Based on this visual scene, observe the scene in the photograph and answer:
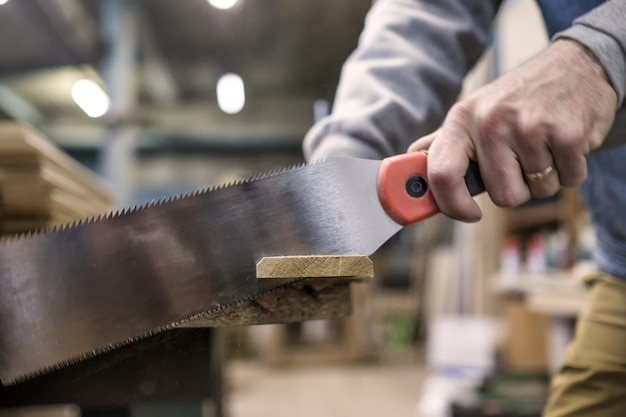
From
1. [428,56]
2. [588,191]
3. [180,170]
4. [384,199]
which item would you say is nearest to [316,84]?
[428,56]

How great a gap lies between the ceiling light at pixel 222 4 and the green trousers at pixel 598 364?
0.88 m

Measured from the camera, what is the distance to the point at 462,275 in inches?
157

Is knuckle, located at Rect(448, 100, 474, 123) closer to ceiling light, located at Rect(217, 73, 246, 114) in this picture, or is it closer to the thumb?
the thumb

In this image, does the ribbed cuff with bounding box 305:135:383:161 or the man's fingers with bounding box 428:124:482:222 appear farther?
the ribbed cuff with bounding box 305:135:383:161

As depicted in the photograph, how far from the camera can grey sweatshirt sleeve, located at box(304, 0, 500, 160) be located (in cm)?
79

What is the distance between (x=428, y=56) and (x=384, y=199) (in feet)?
1.13

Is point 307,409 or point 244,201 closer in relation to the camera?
point 244,201

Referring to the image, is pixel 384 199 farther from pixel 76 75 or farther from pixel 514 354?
pixel 514 354

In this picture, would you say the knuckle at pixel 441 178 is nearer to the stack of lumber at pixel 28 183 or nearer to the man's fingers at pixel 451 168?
the man's fingers at pixel 451 168

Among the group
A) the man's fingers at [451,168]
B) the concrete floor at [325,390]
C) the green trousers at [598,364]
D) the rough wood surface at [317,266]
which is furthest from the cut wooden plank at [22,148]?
the concrete floor at [325,390]

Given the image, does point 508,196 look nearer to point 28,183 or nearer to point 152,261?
point 152,261

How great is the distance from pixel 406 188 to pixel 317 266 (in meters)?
0.14

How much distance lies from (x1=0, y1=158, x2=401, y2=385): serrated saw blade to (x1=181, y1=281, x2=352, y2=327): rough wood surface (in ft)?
0.09

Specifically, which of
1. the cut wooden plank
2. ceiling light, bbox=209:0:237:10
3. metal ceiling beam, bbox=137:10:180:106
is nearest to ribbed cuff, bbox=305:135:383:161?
ceiling light, bbox=209:0:237:10
